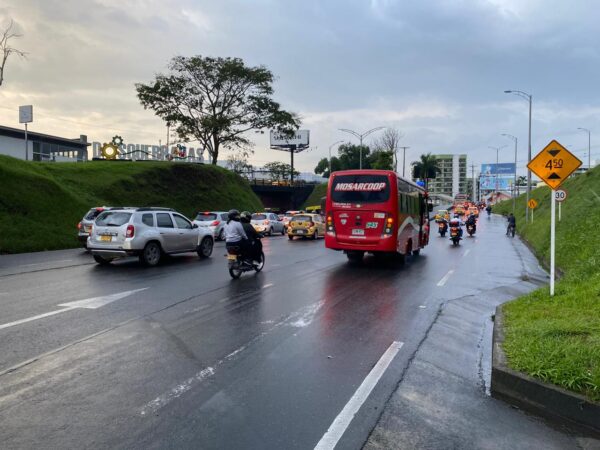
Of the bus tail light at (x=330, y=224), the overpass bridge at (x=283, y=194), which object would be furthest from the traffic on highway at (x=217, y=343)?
the overpass bridge at (x=283, y=194)

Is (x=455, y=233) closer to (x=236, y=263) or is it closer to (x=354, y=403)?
(x=236, y=263)

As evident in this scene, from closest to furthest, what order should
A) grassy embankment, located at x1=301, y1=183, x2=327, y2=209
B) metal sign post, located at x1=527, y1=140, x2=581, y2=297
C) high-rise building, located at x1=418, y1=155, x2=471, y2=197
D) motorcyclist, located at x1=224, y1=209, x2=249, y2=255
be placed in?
metal sign post, located at x1=527, y1=140, x2=581, y2=297 → motorcyclist, located at x1=224, y1=209, x2=249, y2=255 → grassy embankment, located at x1=301, y1=183, x2=327, y2=209 → high-rise building, located at x1=418, y1=155, x2=471, y2=197

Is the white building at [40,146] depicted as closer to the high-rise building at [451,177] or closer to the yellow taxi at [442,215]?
the yellow taxi at [442,215]

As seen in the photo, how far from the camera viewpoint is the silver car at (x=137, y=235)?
13.8 m

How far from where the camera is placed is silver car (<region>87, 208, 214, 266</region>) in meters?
13.8

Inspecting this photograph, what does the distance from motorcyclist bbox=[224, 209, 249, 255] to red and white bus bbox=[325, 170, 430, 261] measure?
3.96 m

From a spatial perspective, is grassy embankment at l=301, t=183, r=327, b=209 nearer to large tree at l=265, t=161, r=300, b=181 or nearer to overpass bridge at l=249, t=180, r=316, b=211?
overpass bridge at l=249, t=180, r=316, b=211

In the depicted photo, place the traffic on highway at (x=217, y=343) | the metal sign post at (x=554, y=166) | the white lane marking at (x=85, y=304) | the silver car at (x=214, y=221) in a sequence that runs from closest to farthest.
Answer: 1. the traffic on highway at (x=217, y=343)
2. the white lane marking at (x=85, y=304)
3. the metal sign post at (x=554, y=166)
4. the silver car at (x=214, y=221)

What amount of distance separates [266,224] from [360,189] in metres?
17.9

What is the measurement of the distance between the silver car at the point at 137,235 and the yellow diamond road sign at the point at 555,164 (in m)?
10.5

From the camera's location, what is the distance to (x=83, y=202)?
95.9 feet

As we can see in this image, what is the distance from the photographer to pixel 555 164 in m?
9.03

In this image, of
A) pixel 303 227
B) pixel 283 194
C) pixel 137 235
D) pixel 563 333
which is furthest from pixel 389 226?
pixel 283 194

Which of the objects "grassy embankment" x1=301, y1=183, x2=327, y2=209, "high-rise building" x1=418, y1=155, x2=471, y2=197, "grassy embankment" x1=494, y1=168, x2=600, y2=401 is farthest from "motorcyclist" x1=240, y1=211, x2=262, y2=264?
"high-rise building" x1=418, y1=155, x2=471, y2=197
